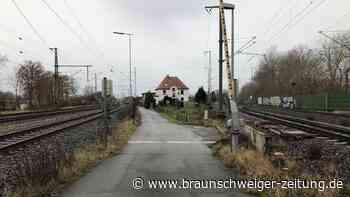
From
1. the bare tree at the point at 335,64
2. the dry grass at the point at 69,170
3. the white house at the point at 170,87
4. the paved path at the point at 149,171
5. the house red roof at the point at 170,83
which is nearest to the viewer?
the dry grass at the point at 69,170

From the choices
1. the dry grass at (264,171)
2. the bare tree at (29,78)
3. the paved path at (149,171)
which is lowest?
the paved path at (149,171)

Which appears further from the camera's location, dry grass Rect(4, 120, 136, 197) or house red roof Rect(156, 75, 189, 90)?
house red roof Rect(156, 75, 189, 90)

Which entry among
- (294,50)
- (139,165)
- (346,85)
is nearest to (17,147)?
(139,165)

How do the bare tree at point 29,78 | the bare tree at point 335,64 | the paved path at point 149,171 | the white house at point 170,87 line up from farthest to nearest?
the white house at point 170,87 → the bare tree at point 29,78 → the bare tree at point 335,64 → the paved path at point 149,171

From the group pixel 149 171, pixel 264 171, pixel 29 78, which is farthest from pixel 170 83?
pixel 264 171

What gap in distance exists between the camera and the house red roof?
148m

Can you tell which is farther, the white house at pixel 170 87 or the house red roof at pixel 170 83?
the house red roof at pixel 170 83

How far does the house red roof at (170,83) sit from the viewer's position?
5812 inches

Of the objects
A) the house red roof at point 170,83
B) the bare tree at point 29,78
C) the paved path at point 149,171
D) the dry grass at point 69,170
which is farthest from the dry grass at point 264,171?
the house red roof at point 170,83

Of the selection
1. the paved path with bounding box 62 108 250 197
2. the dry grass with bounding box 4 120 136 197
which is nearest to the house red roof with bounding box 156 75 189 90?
the paved path with bounding box 62 108 250 197

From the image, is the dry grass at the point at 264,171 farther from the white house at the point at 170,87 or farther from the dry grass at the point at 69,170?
the white house at the point at 170,87

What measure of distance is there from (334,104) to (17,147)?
133 ft

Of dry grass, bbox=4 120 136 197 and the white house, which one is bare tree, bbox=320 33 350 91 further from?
the white house

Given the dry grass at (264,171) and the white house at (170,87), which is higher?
the white house at (170,87)
